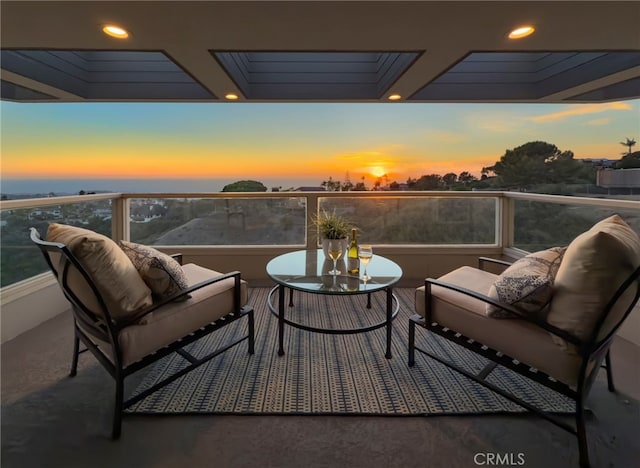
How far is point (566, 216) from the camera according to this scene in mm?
3240

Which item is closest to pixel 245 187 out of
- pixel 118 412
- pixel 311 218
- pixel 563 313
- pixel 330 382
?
pixel 311 218

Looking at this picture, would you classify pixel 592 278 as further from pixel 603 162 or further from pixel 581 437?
pixel 603 162

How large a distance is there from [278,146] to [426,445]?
4.48m

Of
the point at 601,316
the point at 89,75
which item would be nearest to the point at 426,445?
the point at 601,316

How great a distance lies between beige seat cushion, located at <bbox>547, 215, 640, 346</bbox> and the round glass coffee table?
98 centimetres

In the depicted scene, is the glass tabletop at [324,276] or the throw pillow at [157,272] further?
the glass tabletop at [324,276]

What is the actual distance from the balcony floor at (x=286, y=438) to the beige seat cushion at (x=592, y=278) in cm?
54

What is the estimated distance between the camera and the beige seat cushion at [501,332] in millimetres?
1480

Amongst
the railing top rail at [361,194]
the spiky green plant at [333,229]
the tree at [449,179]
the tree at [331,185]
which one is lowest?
the spiky green plant at [333,229]

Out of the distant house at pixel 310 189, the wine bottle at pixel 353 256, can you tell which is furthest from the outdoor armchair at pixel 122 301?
the distant house at pixel 310 189

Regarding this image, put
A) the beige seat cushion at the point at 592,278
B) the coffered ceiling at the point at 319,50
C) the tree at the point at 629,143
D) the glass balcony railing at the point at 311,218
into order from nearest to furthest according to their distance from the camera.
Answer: the beige seat cushion at the point at 592,278
the coffered ceiling at the point at 319,50
the tree at the point at 629,143
the glass balcony railing at the point at 311,218

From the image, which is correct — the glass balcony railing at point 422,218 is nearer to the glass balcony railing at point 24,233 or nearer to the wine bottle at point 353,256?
the wine bottle at point 353,256

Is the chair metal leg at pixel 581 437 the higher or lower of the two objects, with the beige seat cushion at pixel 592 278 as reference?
lower

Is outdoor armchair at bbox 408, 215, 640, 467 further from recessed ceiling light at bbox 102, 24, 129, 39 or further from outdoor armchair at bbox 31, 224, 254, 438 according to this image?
recessed ceiling light at bbox 102, 24, 129, 39
